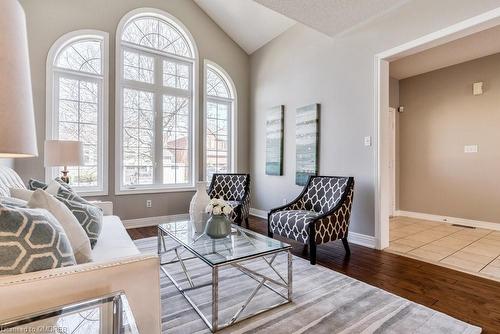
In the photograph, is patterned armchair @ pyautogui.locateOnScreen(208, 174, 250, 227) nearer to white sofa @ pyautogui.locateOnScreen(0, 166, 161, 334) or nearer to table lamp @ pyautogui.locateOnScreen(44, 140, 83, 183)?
table lamp @ pyautogui.locateOnScreen(44, 140, 83, 183)

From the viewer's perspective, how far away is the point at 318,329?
160 centimetres

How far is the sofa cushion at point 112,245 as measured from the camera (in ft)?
5.27

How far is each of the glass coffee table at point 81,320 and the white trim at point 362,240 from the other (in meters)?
2.97

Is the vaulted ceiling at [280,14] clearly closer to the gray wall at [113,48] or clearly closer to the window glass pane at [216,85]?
the gray wall at [113,48]

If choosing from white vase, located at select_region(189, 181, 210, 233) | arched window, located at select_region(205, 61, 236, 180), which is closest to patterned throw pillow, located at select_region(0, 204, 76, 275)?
white vase, located at select_region(189, 181, 210, 233)

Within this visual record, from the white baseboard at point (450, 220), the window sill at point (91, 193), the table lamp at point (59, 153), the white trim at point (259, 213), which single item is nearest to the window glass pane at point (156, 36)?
the table lamp at point (59, 153)

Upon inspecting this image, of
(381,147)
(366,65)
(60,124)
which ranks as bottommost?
(381,147)

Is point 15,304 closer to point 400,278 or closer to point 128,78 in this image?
point 400,278

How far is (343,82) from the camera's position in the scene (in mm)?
3543

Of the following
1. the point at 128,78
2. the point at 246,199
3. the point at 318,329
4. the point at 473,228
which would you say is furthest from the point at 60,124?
the point at 473,228

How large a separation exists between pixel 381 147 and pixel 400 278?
1.45m

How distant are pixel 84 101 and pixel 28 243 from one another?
141 inches

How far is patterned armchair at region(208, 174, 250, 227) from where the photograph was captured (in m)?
3.93

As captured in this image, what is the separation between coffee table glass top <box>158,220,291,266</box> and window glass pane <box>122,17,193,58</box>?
10.8 ft
